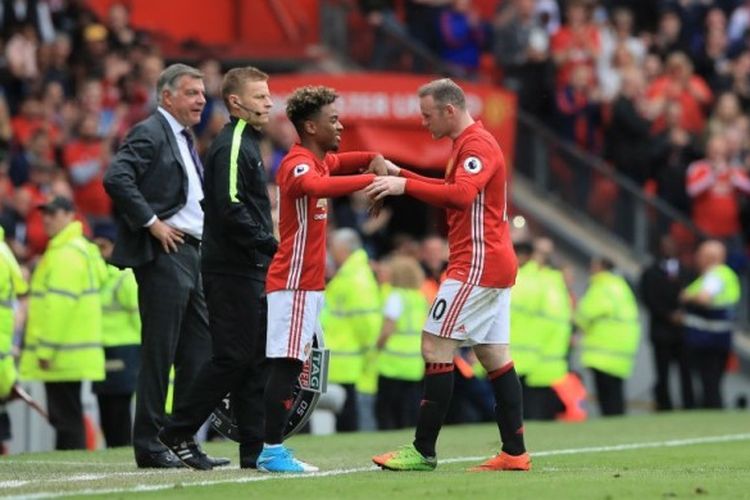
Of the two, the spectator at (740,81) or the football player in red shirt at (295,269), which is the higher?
the spectator at (740,81)

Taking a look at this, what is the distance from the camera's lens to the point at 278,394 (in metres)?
11.2

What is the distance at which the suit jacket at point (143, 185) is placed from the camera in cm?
1196

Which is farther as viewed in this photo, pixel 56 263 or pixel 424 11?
pixel 424 11

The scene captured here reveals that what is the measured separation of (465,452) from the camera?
47.0ft

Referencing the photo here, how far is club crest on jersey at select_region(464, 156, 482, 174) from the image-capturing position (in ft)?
36.7

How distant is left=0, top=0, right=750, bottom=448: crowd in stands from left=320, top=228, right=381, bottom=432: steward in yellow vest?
82cm

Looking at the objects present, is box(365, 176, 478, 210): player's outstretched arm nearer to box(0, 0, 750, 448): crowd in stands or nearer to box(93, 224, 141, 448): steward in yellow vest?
box(93, 224, 141, 448): steward in yellow vest

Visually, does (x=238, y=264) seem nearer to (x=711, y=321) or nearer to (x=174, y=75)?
Result: (x=174, y=75)

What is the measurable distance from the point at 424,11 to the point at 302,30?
1.66m

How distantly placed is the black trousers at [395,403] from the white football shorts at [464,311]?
8.11 m

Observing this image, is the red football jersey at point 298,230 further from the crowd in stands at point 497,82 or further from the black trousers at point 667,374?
the black trousers at point 667,374

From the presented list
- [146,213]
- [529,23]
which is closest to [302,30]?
[529,23]

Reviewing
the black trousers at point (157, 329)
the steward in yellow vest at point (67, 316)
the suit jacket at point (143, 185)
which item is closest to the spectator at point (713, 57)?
the steward in yellow vest at point (67, 316)

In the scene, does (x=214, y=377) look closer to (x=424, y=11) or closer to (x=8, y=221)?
(x=8, y=221)
